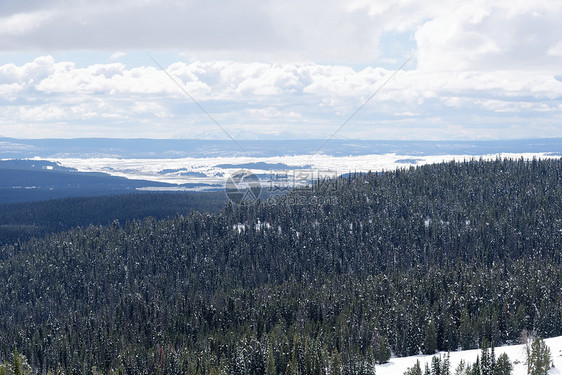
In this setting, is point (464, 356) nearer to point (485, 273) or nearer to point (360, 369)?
point (360, 369)

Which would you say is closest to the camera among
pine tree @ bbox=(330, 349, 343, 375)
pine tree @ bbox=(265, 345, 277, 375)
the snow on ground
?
the snow on ground

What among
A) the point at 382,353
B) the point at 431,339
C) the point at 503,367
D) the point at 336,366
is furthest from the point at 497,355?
the point at 336,366

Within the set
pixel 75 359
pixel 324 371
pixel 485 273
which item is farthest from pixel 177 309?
pixel 485 273

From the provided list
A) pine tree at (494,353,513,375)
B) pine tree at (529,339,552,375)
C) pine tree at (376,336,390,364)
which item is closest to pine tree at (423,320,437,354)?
pine tree at (376,336,390,364)

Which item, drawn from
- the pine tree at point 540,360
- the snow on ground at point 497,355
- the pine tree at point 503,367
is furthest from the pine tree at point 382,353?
the pine tree at point 540,360

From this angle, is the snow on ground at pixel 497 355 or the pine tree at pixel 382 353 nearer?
the snow on ground at pixel 497 355

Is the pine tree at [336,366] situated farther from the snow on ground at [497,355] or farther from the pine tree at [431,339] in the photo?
the pine tree at [431,339]

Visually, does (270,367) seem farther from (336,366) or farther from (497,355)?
(497,355)

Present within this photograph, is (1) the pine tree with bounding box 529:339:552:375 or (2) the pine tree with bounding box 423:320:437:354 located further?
(2) the pine tree with bounding box 423:320:437:354

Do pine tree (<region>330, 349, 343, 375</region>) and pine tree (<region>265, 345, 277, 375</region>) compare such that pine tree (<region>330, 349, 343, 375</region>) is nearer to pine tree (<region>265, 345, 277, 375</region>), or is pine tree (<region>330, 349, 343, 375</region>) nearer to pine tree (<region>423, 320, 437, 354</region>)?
pine tree (<region>265, 345, 277, 375</region>)
